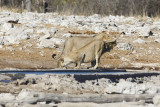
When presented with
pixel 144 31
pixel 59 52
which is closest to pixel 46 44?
pixel 59 52

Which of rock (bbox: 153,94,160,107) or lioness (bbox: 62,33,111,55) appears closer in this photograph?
rock (bbox: 153,94,160,107)

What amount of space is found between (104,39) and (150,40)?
767 cm

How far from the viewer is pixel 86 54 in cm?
1236

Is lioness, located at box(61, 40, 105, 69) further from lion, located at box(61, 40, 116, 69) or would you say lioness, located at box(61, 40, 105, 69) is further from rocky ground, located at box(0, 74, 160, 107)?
rocky ground, located at box(0, 74, 160, 107)

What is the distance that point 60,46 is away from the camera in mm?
18406

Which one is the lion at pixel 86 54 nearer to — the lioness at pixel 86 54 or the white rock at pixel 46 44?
the lioness at pixel 86 54

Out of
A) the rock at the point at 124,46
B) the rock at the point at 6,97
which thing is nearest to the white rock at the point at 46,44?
the rock at the point at 124,46

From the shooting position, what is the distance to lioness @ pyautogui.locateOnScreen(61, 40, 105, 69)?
12.0m

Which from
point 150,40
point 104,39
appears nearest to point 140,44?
point 150,40

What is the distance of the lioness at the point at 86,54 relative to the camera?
39.4 feet

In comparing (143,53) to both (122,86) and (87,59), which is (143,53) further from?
(122,86)

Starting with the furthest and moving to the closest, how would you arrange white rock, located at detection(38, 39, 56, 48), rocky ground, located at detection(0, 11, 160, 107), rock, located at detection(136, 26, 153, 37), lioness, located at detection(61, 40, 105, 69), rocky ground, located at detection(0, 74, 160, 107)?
rock, located at detection(136, 26, 153, 37), white rock, located at detection(38, 39, 56, 48), lioness, located at detection(61, 40, 105, 69), rocky ground, located at detection(0, 11, 160, 107), rocky ground, located at detection(0, 74, 160, 107)

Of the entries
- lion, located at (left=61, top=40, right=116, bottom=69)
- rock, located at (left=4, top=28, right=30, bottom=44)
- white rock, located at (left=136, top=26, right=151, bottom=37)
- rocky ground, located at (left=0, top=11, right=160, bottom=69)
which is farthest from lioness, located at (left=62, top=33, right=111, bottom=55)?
white rock, located at (left=136, top=26, right=151, bottom=37)

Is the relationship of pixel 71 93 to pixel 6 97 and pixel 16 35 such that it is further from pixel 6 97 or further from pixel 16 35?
pixel 16 35
